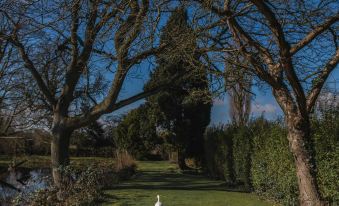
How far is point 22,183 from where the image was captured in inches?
853

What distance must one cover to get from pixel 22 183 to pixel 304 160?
642 inches

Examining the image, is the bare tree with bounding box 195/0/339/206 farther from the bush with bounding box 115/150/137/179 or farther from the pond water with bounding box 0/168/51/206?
the bush with bounding box 115/150/137/179

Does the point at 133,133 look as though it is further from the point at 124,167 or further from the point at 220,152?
the point at 220,152

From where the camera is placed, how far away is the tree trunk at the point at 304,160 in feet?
28.6

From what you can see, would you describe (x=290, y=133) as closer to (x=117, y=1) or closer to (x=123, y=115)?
(x=117, y=1)

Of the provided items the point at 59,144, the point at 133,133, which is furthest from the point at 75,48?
the point at 133,133

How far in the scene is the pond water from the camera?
497 inches

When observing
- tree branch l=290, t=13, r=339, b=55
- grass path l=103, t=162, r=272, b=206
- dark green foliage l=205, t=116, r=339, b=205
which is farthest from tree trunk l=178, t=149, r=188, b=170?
tree branch l=290, t=13, r=339, b=55

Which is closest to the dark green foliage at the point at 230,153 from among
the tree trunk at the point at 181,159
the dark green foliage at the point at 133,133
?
the tree trunk at the point at 181,159

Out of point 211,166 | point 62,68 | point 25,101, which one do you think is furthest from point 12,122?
point 211,166

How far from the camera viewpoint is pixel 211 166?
75.5ft

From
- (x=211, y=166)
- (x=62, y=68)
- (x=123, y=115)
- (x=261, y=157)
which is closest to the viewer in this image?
(x=261, y=157)

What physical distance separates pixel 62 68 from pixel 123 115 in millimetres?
16489

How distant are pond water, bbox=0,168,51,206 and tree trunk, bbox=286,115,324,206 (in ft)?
20.9
